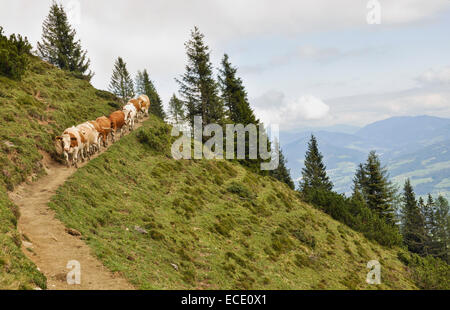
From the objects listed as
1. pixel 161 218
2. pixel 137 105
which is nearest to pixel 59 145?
pixel 161 218

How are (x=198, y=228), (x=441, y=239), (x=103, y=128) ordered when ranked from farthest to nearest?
(x=441, y=239) → (x=103, y=128) → (x=198, y=228)

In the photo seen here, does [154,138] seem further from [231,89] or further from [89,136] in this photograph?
[231,89]

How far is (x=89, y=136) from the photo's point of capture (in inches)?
842

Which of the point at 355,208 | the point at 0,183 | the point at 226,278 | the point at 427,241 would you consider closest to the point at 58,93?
the point at 0,183

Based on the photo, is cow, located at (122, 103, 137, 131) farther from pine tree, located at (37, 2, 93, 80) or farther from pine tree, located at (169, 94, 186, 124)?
pine tree, located at (169, 94, 186, 124)

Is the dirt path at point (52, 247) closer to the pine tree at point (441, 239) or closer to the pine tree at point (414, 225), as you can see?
the pine tree at point (414, 225)

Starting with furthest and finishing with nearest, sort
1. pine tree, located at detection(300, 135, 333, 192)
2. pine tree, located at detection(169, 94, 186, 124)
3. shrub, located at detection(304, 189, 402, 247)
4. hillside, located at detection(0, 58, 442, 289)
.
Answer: pine tree, located at detection(169, 94, 186, 124) < pine tree, located at detection(300, 135, 333, 192) < shrub, located at detection(304, 189, 402, 247) < hillside, located at detection(0, 58, 442, 289)

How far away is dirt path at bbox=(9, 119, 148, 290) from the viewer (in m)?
9.42

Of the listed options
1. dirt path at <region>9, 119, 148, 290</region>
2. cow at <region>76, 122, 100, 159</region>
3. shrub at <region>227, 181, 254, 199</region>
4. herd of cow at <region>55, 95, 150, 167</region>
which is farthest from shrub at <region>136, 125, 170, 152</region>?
dirt path at <region>9, 119, 148, 290</region>

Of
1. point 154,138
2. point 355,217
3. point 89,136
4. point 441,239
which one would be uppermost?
point 154,138

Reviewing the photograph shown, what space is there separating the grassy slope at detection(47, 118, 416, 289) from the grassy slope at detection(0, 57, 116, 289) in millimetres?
2563

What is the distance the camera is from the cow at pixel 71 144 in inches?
748

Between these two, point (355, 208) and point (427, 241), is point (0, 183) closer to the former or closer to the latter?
point (355, 208)

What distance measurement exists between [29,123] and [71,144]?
470cm
